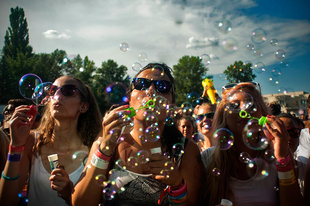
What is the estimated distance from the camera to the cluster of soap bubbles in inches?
114

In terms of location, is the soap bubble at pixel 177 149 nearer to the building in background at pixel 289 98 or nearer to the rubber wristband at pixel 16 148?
the rubber wristband at pixel 16 148

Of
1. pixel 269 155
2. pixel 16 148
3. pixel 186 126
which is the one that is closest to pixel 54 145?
pixel 16 148

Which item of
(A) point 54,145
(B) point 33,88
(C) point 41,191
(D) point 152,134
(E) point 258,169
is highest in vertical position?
(B) point 33,88

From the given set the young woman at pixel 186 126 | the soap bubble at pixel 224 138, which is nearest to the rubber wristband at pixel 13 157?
the soap bubble at pixel 224 138

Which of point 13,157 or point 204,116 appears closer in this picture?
point 13,157

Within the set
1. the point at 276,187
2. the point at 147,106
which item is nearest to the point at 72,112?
the point at 147,106

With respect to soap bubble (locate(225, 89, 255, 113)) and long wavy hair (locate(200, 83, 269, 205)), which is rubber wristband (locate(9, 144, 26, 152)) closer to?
long wavy hair (locate(200, 83, 269, 205))

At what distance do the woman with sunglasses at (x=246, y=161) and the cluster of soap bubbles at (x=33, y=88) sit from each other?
2.34 m

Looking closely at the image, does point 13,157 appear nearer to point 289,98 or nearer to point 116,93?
point 116,93

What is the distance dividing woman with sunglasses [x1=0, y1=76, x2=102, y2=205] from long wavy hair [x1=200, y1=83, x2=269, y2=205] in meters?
1.24

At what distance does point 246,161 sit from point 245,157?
46 mm

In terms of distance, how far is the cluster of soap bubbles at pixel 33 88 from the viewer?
2.90 m

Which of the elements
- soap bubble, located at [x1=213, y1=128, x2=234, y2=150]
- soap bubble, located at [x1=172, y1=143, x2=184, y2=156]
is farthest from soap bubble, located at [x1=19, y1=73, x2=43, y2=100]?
soap bubble, located at [x1=213, y1=128, x2=234, y2=150]

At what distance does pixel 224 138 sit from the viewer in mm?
2102
